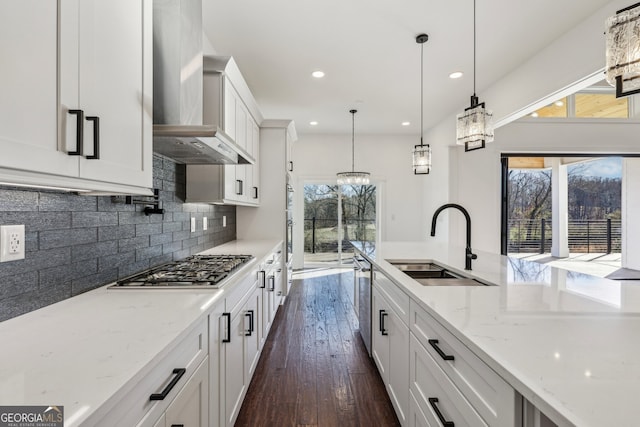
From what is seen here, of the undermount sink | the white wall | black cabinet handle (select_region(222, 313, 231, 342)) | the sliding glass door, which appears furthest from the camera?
the sliding glass door

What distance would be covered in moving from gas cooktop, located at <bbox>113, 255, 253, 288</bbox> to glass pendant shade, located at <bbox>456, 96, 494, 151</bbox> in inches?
83.1

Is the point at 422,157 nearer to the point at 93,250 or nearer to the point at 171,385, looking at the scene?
the point at 93,250

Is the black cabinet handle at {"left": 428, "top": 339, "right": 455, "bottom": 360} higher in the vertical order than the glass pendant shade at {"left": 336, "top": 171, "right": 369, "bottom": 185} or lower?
lower

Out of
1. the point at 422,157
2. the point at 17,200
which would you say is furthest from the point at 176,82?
the point at 422,157

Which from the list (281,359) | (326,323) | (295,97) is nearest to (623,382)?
(281,359)

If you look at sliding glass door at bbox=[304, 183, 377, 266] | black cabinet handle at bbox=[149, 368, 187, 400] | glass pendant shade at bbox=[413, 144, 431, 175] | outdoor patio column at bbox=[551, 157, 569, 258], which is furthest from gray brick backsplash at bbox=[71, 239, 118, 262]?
outdoor patio column at bbox=[551, 157, 569, 258]

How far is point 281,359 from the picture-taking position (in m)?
2.74

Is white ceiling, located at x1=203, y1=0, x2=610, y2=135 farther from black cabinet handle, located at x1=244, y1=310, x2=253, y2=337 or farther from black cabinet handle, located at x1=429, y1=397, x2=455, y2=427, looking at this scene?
black cabinet handle, located at x1=429, y1=397, x2=455, y2=427

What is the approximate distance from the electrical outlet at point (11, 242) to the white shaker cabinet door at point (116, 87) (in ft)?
1.17

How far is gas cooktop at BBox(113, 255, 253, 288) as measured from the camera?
1557mm

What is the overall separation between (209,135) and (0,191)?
32.8 inches

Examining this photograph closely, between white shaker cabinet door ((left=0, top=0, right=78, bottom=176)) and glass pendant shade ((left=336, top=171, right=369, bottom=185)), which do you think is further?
glass pendant shade ((left=336, top=171, right=369, bottom=185))

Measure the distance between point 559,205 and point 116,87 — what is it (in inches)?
301

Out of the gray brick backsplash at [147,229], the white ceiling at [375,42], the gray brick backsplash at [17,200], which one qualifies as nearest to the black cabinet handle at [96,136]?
the gray brick backsplash at [17,200]
